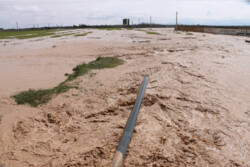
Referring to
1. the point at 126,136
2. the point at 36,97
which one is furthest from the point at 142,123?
the point at 36,97

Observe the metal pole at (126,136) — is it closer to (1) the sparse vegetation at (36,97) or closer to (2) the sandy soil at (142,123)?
(2) the sandy soil at (142,123)

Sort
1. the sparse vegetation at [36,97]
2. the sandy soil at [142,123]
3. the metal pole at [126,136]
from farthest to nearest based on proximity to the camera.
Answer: the sparse vegetation at [36,97]
the sandy soil at [142,123]
the metal pole at [126,136]

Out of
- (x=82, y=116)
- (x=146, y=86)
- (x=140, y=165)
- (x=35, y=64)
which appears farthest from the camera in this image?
(x=35, y=64)

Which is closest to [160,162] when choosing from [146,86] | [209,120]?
[209,120]

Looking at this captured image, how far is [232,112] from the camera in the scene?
171 inches

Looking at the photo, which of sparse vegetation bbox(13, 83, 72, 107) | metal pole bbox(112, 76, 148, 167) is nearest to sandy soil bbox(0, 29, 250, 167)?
metal pole bbox(112, 76, 148, 167)

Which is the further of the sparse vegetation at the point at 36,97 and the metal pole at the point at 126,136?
the sparse vegetation at the point at 36,97

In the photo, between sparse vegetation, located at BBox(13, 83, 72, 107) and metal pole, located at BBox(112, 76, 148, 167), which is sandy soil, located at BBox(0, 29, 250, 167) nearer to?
metal pole, located at BBox(112, 76, 148, 167)

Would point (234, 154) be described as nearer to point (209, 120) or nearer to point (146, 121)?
point (209, 120)

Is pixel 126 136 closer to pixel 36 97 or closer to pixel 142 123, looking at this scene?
pixel 142 123

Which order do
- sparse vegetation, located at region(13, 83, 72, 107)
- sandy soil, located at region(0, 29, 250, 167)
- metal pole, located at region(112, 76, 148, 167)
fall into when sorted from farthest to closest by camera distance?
sparse vegetation, located at region(13, 83, 72, 107) → sandy soil, located at region(0, 29, 250, 167) → metal pole, located at region(112, 76, 148, 167)

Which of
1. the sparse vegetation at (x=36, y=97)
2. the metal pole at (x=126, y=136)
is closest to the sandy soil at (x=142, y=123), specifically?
the metal pole at (x=126, y=136)

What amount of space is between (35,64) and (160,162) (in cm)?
1032

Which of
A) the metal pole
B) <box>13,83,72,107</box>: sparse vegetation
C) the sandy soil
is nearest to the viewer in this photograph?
the metal pole
